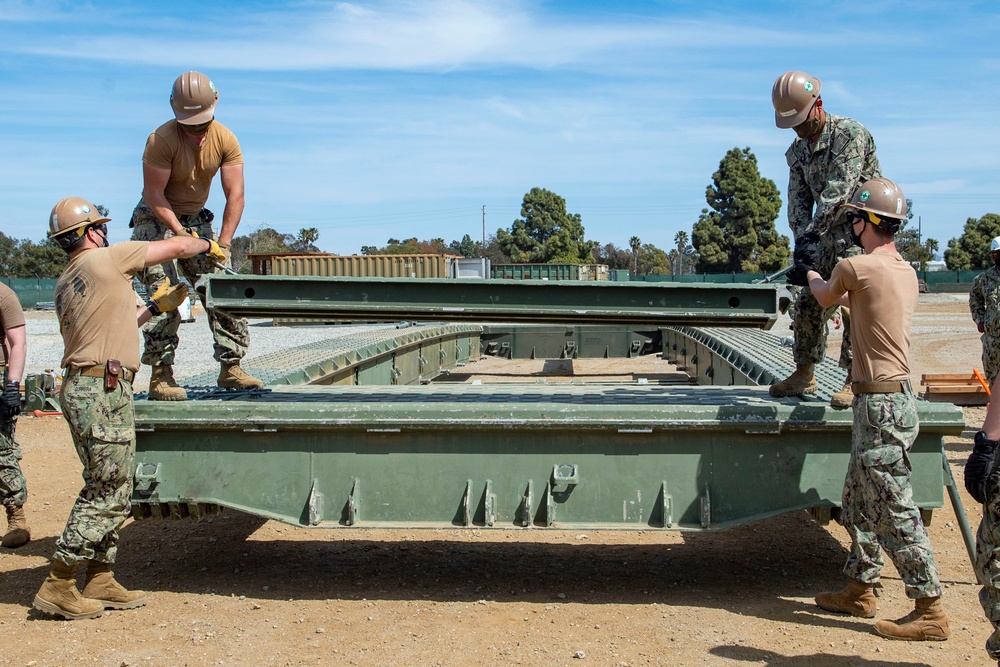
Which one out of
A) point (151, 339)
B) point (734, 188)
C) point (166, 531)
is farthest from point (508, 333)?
point (734, 188)

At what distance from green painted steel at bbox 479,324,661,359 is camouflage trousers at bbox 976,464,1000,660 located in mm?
11688

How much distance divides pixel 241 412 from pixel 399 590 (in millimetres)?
1321

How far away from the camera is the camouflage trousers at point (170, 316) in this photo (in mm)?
5453

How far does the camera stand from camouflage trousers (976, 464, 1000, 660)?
Answer: 3617 millimetres

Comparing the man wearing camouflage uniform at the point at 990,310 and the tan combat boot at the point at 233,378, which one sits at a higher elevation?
the man wearing camouflage uniform at the point at 990,310

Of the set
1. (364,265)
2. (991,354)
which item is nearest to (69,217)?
(991,354)

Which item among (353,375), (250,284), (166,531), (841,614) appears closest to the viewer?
(841,614)

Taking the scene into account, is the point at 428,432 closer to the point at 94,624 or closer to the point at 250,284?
the point at 250,284

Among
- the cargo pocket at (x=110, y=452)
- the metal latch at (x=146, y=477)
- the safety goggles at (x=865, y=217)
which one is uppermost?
the safety goggles at (x=865, y=217)

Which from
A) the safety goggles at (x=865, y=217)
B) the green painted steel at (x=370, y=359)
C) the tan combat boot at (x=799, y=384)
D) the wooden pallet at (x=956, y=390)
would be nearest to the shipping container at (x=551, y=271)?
the green painted steel at (x=370, y=359)

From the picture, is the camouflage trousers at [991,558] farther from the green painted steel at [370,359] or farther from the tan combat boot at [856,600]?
the green painted steel at [370,359]

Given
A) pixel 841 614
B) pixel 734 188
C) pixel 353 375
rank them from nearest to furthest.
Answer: pixel 841 614 → pixel 353 375 → pixel 734 188

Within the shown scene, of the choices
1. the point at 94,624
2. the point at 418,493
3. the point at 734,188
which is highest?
the point at 734,188

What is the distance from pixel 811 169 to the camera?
5410mm
